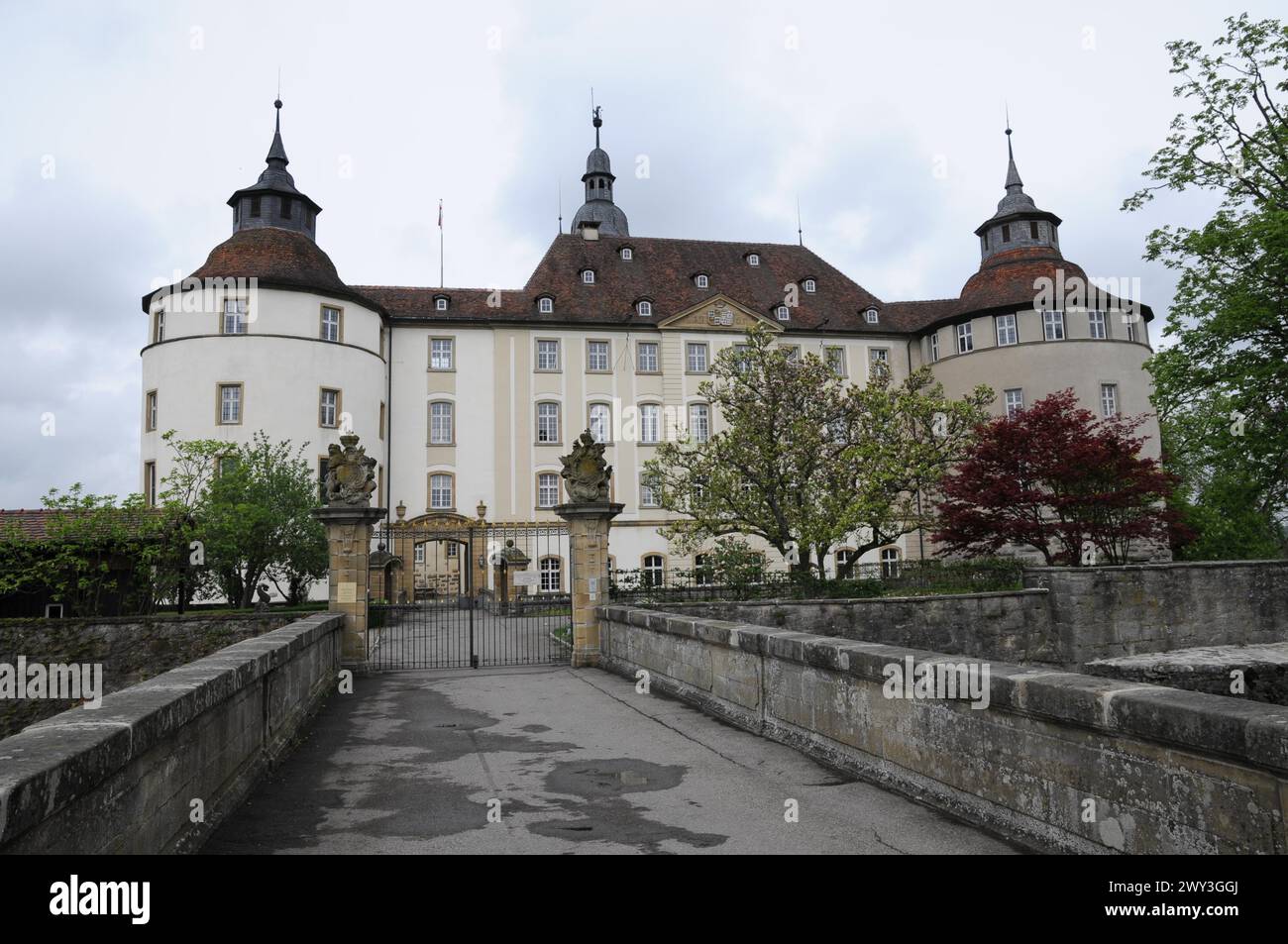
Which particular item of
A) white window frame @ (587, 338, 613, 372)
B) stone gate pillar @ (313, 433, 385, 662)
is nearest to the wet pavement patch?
stone gate pillar @ (313, 433, 385, 662)

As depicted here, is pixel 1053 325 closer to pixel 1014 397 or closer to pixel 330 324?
pixel 1014 397

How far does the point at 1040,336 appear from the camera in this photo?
118 feet

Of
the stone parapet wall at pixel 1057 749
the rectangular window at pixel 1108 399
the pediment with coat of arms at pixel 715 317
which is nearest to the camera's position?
the stone parapet wall at pixel 1057 749

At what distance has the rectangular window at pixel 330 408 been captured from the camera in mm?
33625

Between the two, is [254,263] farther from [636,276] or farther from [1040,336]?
[1040,336]

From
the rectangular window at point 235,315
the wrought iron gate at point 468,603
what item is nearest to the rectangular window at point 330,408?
the rectangular window at point 235,315

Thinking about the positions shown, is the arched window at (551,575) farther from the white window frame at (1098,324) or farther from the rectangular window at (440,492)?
the white window frame at (1098,324)

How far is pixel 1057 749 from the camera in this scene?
4.48 m

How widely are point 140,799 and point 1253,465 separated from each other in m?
22.9

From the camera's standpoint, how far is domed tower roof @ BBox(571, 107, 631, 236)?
61.5 m

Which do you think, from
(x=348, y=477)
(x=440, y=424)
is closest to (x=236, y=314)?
(x=440, y=424)

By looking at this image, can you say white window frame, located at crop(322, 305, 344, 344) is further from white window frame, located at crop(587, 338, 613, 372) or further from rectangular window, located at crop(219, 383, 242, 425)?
white window frame, located at crop(587, 338, 613, 372)

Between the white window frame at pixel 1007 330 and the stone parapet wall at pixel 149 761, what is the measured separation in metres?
34.5

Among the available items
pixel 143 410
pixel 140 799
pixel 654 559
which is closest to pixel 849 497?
pixel 654 559
